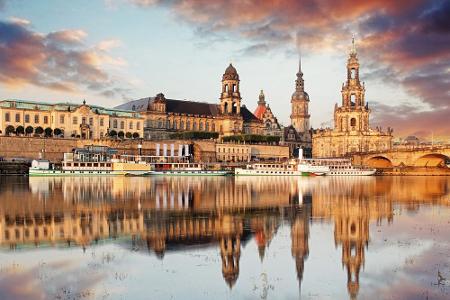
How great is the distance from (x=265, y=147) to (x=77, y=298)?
10018 cm

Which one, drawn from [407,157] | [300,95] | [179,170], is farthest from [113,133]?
[300,95]

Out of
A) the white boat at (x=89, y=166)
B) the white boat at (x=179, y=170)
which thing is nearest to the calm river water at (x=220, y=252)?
the white boat at (x=89, y=166)

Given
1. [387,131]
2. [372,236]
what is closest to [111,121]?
[387,131]

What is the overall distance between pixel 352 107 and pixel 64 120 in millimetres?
61008

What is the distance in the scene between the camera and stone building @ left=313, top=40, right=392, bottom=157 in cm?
11619

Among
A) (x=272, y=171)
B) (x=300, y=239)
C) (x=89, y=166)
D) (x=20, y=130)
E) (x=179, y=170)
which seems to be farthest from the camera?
(x=20, y=130)

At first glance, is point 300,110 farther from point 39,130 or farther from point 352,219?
point 352,219

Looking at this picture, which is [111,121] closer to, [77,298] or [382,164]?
[382,164]

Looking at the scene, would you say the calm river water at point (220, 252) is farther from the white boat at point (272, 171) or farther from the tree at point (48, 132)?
the tree at point (48, 132)

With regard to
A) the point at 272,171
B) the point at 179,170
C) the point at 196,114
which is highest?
the point at 196,114

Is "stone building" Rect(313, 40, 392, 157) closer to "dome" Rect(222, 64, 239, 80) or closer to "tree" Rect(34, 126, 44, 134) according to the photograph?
"dome" Rect(222, 64, 239, 80)

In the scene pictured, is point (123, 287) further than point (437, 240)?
No

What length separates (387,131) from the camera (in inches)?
4673

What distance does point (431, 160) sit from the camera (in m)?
98.9
